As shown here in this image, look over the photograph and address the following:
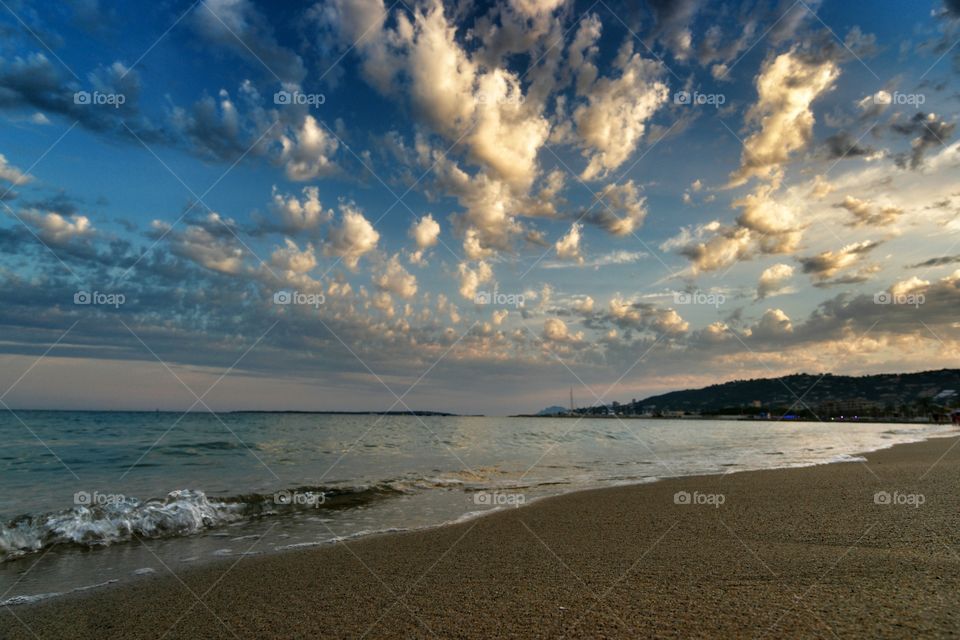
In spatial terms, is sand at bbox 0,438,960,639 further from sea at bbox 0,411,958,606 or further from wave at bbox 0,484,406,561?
wave at bbox 0,484,406,561

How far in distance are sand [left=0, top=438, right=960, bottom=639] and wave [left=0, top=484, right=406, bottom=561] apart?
147 inches

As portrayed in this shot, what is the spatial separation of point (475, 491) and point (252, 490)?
6772 millimetres

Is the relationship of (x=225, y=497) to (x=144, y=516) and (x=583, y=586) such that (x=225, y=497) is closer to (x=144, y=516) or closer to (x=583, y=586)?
(x=144, y=516)

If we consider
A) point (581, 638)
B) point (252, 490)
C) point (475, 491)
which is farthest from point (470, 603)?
point (252, 490)

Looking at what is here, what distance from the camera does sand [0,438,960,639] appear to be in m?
4.50

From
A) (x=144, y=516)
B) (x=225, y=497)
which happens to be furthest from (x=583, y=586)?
(x=225, y=497)

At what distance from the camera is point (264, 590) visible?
6.38 meters

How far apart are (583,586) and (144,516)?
9.78 meters

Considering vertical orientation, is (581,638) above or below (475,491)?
above

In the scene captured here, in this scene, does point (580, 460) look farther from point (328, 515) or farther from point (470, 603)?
point (470, 603)

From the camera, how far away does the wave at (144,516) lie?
945cm

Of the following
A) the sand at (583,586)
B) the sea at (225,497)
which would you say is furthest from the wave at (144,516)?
the sand at (583,586)

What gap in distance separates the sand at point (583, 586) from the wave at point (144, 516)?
3729mm

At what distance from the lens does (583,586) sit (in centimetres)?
571
